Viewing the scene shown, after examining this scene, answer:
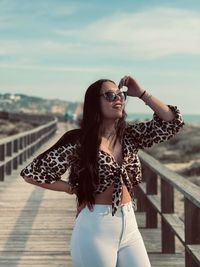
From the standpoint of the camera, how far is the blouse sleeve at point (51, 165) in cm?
296

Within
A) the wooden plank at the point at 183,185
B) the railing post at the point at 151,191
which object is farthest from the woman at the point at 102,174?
the railing post at the point at 151,191

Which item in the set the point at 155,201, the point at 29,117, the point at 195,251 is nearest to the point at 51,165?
the point at 195,251

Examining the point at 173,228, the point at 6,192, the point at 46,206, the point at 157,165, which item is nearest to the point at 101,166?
the point at 173,228

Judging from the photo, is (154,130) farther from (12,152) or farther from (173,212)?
(12,152)

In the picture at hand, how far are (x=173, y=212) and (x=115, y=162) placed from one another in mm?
2931

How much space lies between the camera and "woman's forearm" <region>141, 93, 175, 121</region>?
3.19 metres

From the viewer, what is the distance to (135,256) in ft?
9.22

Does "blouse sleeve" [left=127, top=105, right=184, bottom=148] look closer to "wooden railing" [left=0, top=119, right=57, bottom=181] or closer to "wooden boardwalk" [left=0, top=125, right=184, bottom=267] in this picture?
"wooden boardwalk" [left=0, top=125, right=184, bottom=267]

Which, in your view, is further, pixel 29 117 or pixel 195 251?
pixel 29 117

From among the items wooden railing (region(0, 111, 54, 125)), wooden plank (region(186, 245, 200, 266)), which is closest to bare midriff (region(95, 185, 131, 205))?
wooden plank (region(186, 245, 200, 266))

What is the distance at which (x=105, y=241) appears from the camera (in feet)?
9.18

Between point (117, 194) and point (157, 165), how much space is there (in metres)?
3.42

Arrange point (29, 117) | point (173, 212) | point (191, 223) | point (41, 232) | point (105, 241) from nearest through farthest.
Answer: point (105, 241), point (191, 223), point (173, 212), point (41, 232), point (29, 117)

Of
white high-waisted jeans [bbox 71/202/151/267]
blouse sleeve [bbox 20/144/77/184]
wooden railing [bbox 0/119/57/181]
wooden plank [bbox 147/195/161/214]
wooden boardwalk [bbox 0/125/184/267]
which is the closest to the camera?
white high-waisted jeans [bbox 71/202/151/267]
